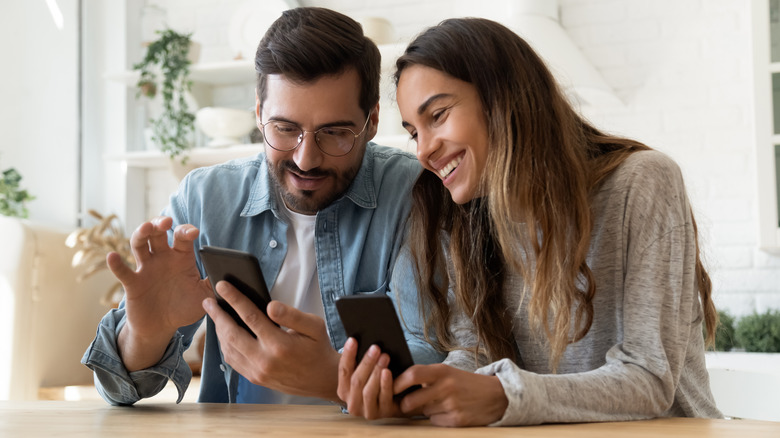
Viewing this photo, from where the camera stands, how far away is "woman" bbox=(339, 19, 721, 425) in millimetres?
1106

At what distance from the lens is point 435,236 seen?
1.50 metres

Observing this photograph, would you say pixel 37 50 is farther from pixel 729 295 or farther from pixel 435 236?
pixel 729 295

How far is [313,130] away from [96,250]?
1930 mm

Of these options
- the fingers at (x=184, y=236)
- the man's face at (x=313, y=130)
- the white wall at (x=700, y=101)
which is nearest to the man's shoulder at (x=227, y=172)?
the man's face at (x=313, y=130)

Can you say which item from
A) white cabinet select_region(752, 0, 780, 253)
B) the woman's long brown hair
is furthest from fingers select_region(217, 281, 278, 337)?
white cabinet select_region(752, 0, 780, 253)

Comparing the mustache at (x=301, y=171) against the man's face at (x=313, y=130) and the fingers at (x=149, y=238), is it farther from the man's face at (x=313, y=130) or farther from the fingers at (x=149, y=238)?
the fingers at (x=149, y=238)

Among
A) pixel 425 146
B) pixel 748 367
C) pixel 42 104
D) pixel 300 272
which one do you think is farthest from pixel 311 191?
pixel 42 104

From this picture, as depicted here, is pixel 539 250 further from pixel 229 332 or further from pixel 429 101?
pixel 229 332

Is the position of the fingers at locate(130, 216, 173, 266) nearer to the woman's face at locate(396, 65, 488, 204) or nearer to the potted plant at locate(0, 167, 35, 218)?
the woman's face at locate(396, 65, 488, 204)

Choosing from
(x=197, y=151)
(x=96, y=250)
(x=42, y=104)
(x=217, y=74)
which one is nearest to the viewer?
(x=96, y=250)

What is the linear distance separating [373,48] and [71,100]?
8.18 ft

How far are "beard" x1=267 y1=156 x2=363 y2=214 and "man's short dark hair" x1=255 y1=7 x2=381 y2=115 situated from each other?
0.15m

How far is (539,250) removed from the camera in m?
1.28

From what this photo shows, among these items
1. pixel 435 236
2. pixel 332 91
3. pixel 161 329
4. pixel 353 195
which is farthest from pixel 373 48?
pixel 161 329
